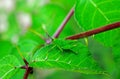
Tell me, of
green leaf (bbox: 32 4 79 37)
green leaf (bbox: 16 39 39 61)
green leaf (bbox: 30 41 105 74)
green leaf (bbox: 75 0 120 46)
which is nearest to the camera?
green leaf (bbox: 30 41 105 74)

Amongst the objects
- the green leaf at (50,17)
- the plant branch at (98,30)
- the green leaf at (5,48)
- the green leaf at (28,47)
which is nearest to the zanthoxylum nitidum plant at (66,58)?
the plant branch at (98,30)

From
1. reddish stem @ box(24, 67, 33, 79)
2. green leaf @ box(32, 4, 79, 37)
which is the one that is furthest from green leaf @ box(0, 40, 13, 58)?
reddish stem @ box(24, 67, 33, 79)

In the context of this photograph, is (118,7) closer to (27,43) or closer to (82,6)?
(82,6)

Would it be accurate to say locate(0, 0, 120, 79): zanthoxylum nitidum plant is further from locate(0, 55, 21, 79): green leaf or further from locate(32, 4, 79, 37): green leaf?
locate(32, 4, 79, 37): green leaf

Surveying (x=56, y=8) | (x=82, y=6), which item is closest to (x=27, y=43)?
(x=82, y=6)

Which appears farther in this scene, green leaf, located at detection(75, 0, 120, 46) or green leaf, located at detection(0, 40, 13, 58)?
green leaf, located at detection(0, 40, 13, 58)

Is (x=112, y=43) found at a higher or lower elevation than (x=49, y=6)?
lower

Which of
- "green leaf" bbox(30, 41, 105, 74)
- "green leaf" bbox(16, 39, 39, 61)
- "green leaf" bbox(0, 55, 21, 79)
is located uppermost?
"green leaf" bbox(0, 55, 21, 79)

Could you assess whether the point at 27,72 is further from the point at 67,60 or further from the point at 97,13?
the point at 97,13
